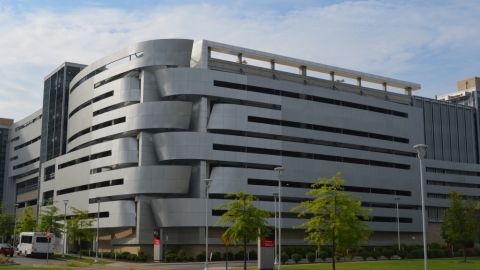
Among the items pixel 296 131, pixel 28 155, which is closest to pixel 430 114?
pixel 296 131

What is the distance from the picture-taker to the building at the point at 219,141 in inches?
3346

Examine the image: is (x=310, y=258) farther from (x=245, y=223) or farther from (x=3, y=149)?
(x=3, y=149)

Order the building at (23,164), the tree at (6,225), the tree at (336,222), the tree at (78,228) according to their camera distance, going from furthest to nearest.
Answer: the building at (23,164) → the tree at (6,225) → the tree at (78,228) → the tree at (336,222)

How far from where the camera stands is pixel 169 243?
278 feet

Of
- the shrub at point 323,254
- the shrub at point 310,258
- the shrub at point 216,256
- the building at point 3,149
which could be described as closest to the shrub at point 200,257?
the shrub at point 216,256

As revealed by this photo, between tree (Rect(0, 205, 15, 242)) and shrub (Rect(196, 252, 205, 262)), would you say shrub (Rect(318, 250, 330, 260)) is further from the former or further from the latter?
tree (Rect(0, 205, 15, 242))

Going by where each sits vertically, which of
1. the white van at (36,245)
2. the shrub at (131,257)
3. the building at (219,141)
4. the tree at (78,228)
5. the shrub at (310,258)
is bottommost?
the shrub at (131,257)

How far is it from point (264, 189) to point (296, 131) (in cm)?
1214

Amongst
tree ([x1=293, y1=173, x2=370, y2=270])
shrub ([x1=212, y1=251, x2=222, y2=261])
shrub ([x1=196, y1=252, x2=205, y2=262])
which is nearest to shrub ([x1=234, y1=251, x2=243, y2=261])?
shrub ([x1=212, y1=251, x2=222, y2=261])

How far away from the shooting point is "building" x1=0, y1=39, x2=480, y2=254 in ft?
279

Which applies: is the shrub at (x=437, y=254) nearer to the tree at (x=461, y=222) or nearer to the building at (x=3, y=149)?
the tree at (x=461, y=222)

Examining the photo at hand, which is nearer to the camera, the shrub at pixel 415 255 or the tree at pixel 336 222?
the tree at pixel 336 222

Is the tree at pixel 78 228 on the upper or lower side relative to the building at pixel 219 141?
lower

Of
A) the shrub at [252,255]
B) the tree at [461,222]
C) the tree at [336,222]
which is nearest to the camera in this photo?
the tree at [336,222]
